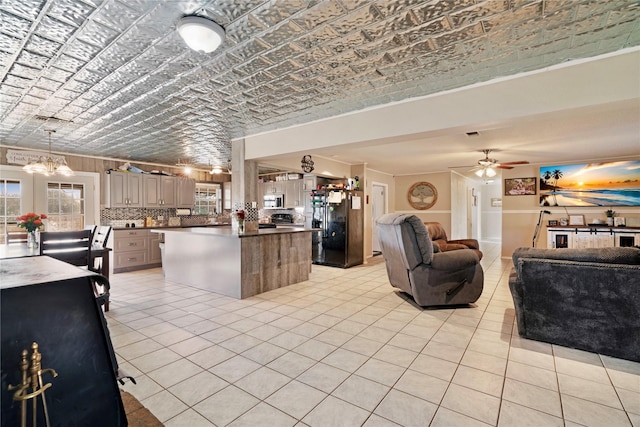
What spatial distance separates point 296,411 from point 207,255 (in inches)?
127

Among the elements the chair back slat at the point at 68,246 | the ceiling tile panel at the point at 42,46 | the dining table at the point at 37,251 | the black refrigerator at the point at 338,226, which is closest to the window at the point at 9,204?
the dining table at the point at 37,251

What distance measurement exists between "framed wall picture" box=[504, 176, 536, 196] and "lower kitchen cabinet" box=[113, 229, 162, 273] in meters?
8.49

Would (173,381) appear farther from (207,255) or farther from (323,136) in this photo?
(323,136)

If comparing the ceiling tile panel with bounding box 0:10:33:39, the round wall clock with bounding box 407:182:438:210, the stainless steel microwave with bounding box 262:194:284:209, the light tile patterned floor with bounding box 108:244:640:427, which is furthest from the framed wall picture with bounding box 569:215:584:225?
the ceiling tile panel with bounding box 0:10:33:39

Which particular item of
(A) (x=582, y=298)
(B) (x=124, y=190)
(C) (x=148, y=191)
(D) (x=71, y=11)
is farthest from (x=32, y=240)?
(A) (x=582, y=298)

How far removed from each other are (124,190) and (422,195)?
7.52 m

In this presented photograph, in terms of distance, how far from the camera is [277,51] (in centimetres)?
235

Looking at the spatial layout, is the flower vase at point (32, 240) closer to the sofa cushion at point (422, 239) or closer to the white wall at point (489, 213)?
the sofa cushion at point (422, 239)

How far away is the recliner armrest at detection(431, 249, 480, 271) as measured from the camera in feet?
11.7

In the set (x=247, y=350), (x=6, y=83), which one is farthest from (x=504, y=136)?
(x=6, y=83)

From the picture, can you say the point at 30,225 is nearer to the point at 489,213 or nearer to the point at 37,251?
the point at 37,251

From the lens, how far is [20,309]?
0.84 metres

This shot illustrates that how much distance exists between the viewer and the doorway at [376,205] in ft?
26.3

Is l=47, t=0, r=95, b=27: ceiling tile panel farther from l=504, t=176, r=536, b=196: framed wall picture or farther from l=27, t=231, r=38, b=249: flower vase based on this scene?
l=504, t=176, r=536, b=196: framed wall picture
